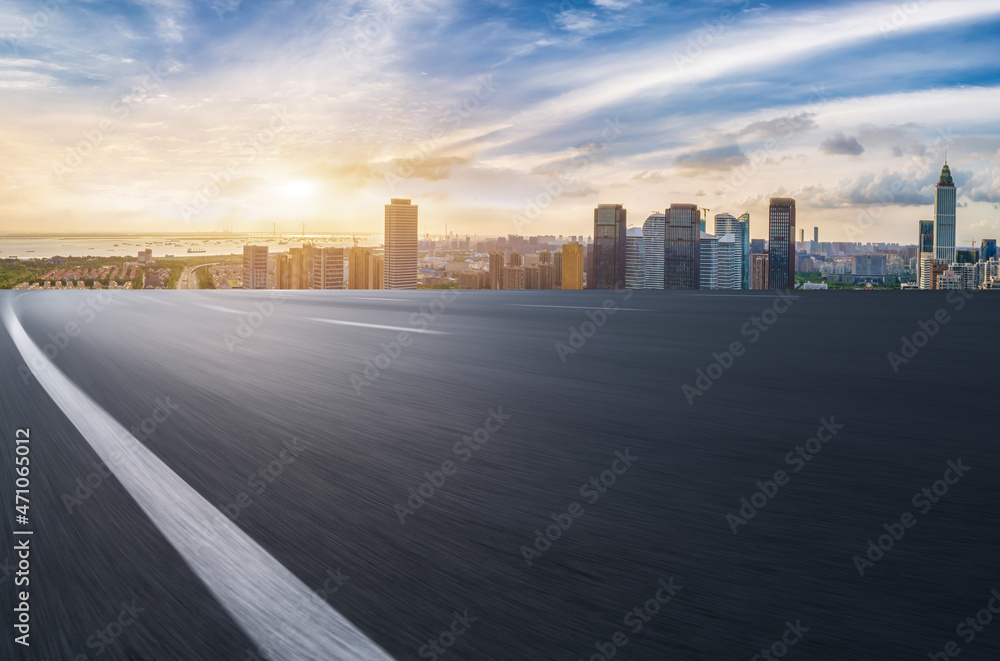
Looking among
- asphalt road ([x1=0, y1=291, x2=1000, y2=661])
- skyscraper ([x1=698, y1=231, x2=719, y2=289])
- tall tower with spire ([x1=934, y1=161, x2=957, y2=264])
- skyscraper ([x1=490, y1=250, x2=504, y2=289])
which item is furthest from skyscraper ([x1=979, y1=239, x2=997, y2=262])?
asphalt road ([x1=0, y1=291, x2=1000, y2=661])

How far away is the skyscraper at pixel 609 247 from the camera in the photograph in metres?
26.5

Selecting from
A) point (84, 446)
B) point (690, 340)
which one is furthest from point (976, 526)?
point (690, 340)

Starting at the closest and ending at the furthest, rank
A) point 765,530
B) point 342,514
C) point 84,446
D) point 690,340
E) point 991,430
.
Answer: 1. point 765,530
2. point 342,514
3. point 84,446
4. point 991,430
5. point 690,340

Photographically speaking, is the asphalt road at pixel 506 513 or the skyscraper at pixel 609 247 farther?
the skyscraper at pixel 609 247

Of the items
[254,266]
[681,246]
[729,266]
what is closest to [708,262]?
[729,266]

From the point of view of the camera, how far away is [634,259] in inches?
1087

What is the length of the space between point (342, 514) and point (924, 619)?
1.26m

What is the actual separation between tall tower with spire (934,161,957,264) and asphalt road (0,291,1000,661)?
21678mm

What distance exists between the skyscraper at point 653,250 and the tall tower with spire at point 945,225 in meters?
9.06

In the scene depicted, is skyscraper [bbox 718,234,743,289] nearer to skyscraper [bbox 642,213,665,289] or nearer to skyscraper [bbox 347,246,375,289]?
skyscraper [bbox 642,213,665,289]

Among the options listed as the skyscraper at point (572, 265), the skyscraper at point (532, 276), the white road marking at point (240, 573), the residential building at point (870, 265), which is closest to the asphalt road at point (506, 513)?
the white road marking at point (240, 573)

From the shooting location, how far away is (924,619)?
118 centimetres

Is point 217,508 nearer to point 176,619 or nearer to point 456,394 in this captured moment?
point 176,619

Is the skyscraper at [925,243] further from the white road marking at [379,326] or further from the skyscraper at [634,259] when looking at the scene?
the white road marking at [379,326]
